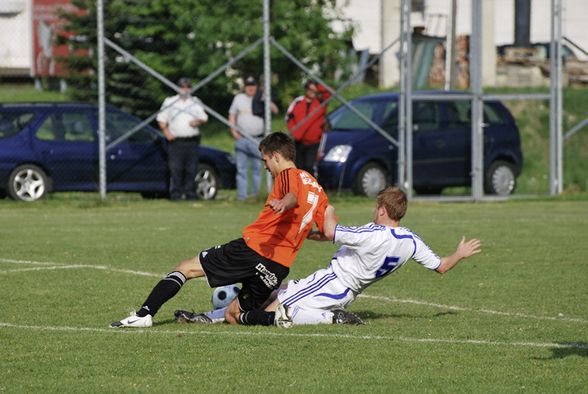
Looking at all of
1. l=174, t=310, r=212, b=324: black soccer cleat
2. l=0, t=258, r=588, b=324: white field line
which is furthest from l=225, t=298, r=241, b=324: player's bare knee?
l=0, t=258, r=588, b=324: white field line

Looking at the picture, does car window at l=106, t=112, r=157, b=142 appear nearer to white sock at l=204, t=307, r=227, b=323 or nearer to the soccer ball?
the soccer ball

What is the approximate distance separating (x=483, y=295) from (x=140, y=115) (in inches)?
611

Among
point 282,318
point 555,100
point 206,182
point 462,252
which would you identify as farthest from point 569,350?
point 555,100

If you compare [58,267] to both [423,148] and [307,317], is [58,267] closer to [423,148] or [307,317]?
[307,317]

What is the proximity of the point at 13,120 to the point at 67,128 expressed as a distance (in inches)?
34.6

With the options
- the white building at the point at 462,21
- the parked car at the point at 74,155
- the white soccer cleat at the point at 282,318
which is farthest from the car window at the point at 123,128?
the white soccer cleat at the point at 282,318

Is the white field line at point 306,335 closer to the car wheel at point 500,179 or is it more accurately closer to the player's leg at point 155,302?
the player's leg at point 155,302

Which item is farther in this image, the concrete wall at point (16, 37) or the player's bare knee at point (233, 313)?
the concrete wall at point (16, 37)

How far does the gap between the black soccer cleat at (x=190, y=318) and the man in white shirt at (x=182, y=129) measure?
1204 centimetres

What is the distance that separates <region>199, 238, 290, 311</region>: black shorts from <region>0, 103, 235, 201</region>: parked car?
1216 centimetres

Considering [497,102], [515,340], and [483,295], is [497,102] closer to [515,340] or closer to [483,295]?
[483,295]

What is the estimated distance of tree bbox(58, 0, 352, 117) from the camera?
85.5ft

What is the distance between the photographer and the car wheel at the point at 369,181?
22969mm

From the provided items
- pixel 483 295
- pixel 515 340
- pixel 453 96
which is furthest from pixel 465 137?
pixel 515 340
